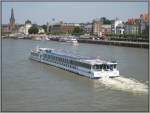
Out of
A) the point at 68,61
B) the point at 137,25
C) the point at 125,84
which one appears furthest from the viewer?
the point at 137,25

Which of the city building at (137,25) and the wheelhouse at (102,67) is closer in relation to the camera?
the wheelhouse at (102,67)

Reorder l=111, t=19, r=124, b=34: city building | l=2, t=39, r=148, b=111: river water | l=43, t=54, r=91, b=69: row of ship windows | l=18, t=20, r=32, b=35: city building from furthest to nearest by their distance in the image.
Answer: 1. l=18, t=20, r=32, b=35: city building
2. l=111, t=19, r=124, b=34: city building
3. l=43, t=54, r=91, b=69: row of ship windows
4. l=2, t=39, r=148, b=111: river water

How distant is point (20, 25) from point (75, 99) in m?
94.6

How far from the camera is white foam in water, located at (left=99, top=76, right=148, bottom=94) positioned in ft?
37.2

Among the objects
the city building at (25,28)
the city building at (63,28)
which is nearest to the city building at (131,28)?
the city building at (63,28)

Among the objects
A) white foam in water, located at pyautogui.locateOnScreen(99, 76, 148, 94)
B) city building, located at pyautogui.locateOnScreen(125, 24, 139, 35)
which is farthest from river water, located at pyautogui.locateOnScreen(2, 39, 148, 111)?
city building, located at pyautogui.locateOnScreen(125, 24, 139, 35)

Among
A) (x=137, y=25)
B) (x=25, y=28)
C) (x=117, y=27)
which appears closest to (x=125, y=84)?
(x=137, y=25)

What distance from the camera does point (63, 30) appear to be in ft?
287

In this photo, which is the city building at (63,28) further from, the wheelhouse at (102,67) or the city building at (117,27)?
the wheelhouse at (102,67)

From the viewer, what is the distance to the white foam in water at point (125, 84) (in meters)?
11.4

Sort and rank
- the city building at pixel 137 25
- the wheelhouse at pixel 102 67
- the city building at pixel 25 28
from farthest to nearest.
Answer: the city building at pixel 25 28 < the city building at pixel 137 25 < the wheelhouse at pixel 102 67

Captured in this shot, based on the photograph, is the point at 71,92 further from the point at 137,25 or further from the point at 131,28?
the point at 131,28

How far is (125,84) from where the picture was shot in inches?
480

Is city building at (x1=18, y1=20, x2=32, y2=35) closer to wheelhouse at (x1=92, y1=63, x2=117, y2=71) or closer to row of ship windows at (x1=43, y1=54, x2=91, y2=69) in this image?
row of ship windows at (x1=43, y1=54, x2=91, y2=69)
